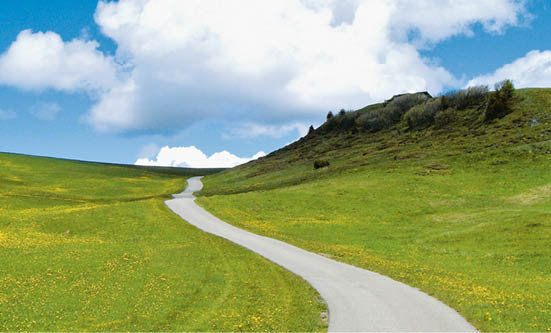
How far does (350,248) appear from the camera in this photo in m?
33.1

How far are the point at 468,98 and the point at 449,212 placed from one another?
81.4m

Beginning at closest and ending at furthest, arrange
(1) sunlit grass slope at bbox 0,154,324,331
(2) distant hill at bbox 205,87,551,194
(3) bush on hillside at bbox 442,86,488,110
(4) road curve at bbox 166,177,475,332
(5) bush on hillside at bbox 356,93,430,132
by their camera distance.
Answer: (4) road curve at bbox 166,177,475,332, (1) sunlit grass slope at bbox 0,154,324,331, (2) distant hill at bbox 205,87,551,194, (3) bush on hillside at bbox 442,86,488,110, (5) bush on hillside at bbox 356,93,430,132

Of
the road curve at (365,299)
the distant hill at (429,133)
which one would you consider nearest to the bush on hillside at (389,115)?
the distant hill at (429,133)

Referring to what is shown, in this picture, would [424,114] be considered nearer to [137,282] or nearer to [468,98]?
[468,98]

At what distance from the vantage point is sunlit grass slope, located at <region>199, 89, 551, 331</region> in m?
20.9

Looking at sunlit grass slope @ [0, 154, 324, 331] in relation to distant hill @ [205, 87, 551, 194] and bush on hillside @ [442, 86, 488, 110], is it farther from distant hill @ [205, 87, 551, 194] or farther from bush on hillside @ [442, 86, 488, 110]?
bush on hillside @ [442, 86, 488, 110]

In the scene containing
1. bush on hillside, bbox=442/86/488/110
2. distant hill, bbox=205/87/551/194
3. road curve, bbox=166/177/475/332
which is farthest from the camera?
bush on hillside, bbox=442/86/488/110

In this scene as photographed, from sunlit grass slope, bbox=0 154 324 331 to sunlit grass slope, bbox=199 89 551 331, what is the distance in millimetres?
7349

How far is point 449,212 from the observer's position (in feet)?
154

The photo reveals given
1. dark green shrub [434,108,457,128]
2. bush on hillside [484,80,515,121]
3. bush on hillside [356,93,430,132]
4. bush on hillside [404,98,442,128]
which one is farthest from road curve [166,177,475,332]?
bush on hillside [356,93,430,132]

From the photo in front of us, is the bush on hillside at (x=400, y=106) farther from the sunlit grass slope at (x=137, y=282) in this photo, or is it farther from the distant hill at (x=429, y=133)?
the sunlit grass slope at (x=137, y=282)

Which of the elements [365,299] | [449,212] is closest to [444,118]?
[449,212]

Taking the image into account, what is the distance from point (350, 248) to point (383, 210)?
59.8ft

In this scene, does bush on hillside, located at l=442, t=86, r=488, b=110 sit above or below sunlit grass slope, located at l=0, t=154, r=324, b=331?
above
